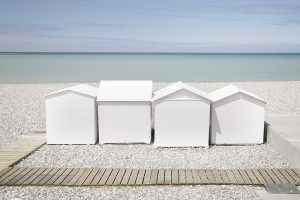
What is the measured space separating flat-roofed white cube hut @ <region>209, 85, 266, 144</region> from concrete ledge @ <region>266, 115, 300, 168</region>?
14.7 inches

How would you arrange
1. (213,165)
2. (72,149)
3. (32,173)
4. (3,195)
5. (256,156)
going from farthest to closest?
(72,149), (256,156), (213,165), (32,173), (3,195)

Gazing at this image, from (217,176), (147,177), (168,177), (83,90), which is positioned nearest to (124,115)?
(83,90)

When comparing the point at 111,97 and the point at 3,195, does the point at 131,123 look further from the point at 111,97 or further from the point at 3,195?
the point at 3,195

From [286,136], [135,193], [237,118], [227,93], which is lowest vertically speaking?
[135,193]

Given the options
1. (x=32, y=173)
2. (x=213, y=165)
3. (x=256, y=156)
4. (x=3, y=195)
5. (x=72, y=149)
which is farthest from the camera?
(x=72, y=149)

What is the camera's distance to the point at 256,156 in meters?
9.27

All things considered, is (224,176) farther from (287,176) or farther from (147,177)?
(147,177)

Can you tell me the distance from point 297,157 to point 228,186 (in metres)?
2.07

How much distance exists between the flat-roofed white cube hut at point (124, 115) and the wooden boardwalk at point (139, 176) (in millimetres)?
2117

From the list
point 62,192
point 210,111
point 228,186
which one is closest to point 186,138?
point 210,111

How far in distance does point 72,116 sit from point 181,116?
2881 mm

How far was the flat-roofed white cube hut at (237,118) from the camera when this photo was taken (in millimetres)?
9961

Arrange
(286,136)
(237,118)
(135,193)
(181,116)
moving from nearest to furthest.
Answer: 1. (135,193)
2. (286,136)
3. (181,116)
4. (237,118)

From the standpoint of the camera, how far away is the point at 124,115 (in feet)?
32.6
